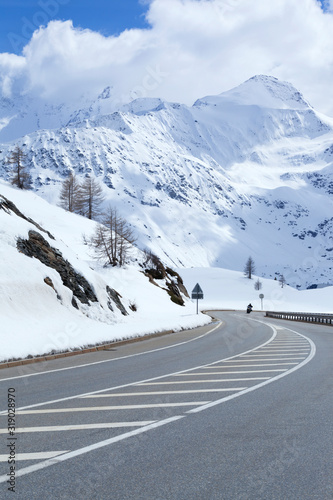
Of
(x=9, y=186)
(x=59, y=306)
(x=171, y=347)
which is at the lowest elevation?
(x=171, y=347)

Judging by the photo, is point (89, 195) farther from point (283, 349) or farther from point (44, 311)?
point (283, 349)

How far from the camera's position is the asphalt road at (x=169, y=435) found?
14.6 ft

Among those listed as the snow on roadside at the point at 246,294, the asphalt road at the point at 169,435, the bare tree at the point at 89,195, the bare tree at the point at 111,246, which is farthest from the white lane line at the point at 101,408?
the snow on roadside at the point at 246,294

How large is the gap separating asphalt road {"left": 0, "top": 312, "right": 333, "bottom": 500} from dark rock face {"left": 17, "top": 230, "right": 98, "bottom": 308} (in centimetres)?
1209

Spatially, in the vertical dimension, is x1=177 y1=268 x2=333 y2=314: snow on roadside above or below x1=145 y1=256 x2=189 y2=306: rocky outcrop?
Answer: below

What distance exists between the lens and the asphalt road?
4465 millimetres

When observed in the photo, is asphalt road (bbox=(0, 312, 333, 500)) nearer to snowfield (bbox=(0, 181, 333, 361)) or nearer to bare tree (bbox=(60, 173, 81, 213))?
snowfield (bbox=(0, 181, 333, 361))

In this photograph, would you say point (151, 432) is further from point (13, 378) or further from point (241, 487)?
point (13, 378)

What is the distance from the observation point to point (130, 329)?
2255cm

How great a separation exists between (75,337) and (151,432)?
39.5 ft

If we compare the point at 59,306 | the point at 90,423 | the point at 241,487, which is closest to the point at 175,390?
the point at 90,423

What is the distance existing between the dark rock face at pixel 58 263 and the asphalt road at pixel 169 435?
39.7 feet

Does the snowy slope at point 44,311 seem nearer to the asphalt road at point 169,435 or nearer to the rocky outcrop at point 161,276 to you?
the asphalt road at point 169,435

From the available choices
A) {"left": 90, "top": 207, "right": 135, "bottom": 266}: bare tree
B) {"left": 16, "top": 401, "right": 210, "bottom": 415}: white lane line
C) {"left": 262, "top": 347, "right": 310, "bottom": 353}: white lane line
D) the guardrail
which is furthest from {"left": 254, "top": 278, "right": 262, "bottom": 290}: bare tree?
{"left": 16, "top": 401, "right": 210, "bottom": 415}: white lane line
